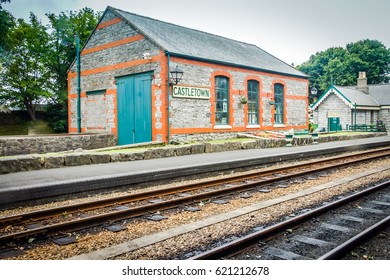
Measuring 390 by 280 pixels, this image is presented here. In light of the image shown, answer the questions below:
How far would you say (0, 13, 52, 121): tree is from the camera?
6.56 metres

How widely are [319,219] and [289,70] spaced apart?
2035cm

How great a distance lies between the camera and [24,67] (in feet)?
25.4

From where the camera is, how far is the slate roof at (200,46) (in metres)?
16.7

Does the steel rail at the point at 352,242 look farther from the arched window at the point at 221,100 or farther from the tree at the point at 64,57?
the arched window at the point at 221,100

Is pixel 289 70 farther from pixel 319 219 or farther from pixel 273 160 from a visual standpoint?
pixel 319 219

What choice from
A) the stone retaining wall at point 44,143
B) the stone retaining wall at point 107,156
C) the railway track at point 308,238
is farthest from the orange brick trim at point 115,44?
the railway track at point 308,238

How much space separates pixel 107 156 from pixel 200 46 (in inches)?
429

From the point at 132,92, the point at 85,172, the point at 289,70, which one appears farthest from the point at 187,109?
the point at 289,70

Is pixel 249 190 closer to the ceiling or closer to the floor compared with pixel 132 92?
closer to the floor

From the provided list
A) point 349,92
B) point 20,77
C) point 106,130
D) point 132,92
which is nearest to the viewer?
point 20,77

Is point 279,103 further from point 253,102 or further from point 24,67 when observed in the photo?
point 24,67

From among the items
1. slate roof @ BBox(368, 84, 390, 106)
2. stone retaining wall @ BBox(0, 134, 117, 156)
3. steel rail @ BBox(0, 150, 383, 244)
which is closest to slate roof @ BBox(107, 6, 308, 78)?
stone retaining wall @ BBox(0, 134, 117, 156)

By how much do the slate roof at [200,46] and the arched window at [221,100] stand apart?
3.49 ft

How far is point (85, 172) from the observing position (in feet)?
27.4
